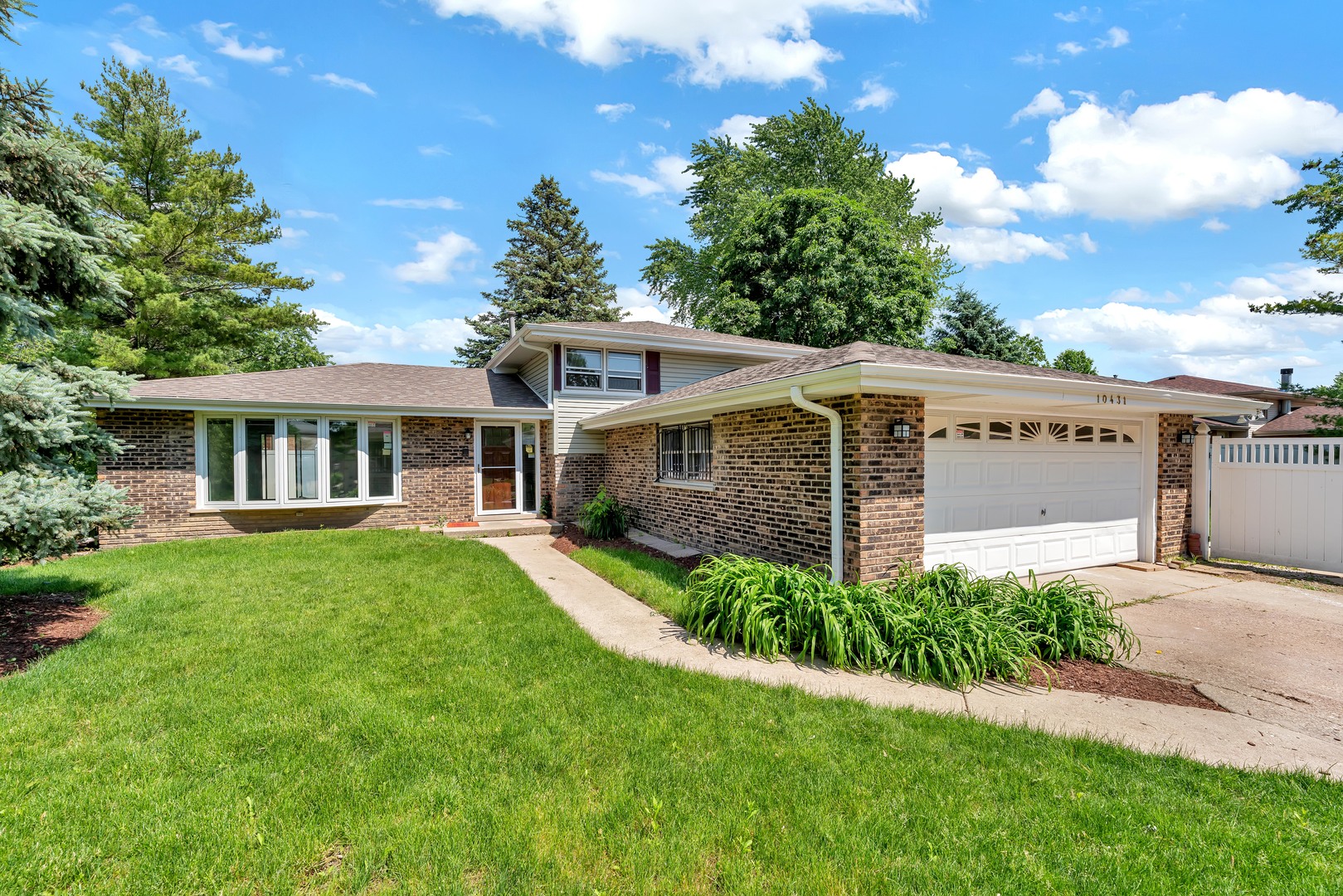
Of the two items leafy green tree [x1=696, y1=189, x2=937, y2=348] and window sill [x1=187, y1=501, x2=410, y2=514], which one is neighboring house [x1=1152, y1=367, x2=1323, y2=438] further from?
window sill [x1=187, y1=501, x2=410, y2=514]

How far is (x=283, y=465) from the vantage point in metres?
10.6

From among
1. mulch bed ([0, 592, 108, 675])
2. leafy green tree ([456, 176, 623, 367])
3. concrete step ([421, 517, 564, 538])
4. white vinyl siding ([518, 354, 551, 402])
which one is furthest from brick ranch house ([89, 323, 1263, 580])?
leafy green tree ([456, 176, 623, 367])

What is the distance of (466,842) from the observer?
7.72ft

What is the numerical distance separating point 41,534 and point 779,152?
91.0 feet

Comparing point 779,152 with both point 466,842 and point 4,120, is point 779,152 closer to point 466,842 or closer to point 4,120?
A: point 4,120

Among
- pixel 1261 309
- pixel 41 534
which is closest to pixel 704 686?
pixel 41 534

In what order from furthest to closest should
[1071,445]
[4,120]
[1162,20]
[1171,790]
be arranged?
[1071,445] → [1162,20] → [4,120] → [1171,790]

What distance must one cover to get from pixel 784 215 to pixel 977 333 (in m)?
9.10

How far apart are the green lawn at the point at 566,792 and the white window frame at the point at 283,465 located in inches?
265

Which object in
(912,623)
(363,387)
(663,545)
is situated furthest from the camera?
(363,387)

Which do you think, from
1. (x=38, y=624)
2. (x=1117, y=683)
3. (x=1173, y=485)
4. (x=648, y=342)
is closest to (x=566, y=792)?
(x=1117, y=683)

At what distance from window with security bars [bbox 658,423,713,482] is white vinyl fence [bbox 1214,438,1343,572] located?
7788 millimetres

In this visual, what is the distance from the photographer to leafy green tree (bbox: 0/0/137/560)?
4.29m

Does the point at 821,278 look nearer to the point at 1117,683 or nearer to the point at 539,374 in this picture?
the point at 539,374
